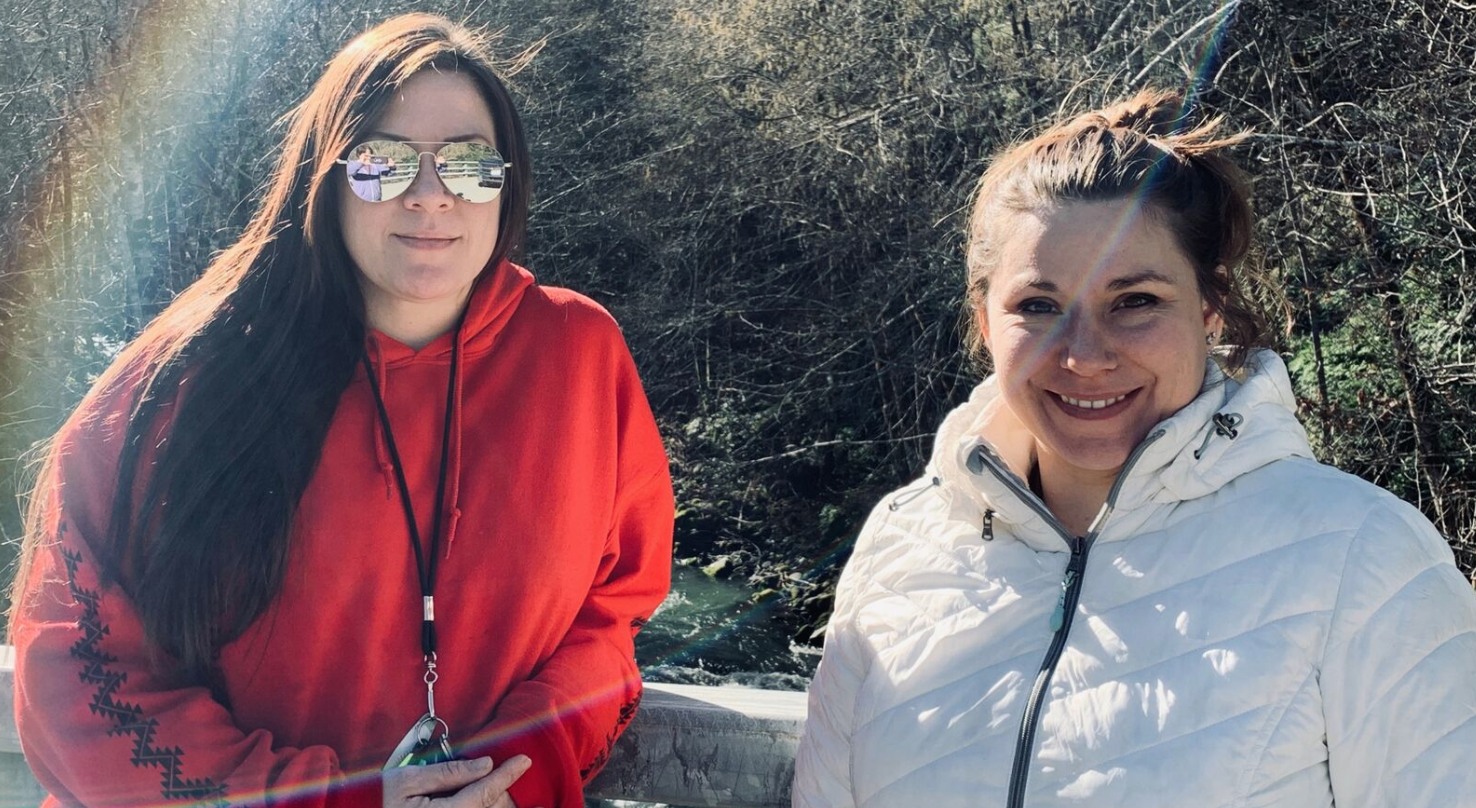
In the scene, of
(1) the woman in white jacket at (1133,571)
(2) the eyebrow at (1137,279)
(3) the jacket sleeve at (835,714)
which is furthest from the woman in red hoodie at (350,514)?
(2) the eyebrow at (1137,279)

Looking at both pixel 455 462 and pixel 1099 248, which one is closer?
pixel 1099 248

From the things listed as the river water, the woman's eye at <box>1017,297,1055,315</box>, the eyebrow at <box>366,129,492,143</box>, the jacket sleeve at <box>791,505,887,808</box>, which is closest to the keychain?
the jacket sleeve at <box>791,505,887,808</box>

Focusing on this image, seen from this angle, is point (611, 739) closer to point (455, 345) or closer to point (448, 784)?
point (448, 784)

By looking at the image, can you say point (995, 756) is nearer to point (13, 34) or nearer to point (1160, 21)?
point (1160, 21)

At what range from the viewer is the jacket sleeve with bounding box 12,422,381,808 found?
1.99 metres

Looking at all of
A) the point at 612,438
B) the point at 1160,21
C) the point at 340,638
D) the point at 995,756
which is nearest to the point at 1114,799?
the point at 995,756

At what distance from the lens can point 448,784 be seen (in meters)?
2.05

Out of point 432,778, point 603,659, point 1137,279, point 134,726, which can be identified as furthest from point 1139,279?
point 134,726

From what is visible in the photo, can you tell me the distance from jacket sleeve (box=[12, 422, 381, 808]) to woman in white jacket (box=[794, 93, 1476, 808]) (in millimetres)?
836

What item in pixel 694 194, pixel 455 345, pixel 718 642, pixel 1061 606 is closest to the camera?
pixel 1061 606

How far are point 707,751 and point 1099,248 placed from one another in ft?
3.74

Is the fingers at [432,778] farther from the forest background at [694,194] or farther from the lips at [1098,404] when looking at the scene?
the forest background at [694,194]

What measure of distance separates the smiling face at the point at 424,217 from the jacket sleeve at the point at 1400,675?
142 cm

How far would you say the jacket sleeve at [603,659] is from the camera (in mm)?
2145
